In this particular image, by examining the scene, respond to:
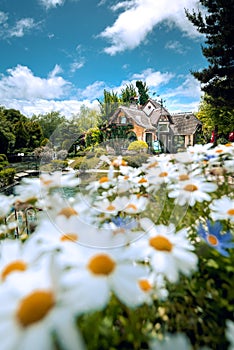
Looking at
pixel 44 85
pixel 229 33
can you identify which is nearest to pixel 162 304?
pixel 229 33

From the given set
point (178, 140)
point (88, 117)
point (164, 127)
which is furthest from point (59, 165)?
point (178, 140)

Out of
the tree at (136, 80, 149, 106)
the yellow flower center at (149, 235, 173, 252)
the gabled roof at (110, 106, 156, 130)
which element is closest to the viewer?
the yellow flower center at (149, 235, 173, 252)

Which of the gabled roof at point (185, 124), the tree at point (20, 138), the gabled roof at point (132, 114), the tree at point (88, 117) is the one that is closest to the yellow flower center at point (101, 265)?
the tree at point (88, 117)

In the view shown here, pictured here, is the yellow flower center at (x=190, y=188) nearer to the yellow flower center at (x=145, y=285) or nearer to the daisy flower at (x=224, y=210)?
the daisy flower at (x=224, y=210)

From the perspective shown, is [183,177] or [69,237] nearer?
[69,237]

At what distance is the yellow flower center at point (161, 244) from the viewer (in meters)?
0.49

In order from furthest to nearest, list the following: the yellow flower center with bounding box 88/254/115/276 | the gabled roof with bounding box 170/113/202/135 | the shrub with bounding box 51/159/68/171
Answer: the gabled roof with bounding box 170/113/202/135
the shrub with bounding box 51/159/68/171
the yellow flower center with bounding box 88/254/115/276

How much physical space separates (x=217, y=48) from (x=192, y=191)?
13.8 metres

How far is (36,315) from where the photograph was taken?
0.31m

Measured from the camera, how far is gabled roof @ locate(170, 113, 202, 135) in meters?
25.3

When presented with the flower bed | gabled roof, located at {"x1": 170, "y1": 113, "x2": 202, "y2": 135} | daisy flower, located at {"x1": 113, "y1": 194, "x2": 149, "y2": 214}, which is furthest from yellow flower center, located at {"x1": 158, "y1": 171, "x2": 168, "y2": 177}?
A: gabled roof, located at {"x1": 170, "y1": 113, "x2": 202, "y2": 135}

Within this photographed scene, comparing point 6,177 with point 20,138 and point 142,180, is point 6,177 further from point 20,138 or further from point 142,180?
point 20,138

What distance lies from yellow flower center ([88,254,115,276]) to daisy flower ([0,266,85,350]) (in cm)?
6

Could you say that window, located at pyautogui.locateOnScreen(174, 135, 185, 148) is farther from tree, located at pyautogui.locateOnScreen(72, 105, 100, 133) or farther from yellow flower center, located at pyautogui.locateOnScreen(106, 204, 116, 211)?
yellow flower center, located at pyautogui.locateOnScreen(106, 204, 116, 211)
